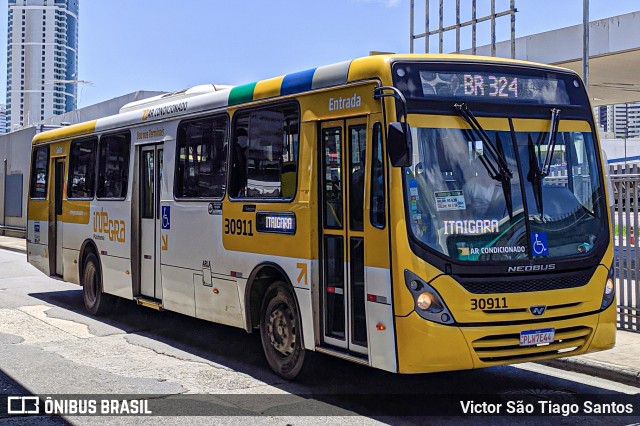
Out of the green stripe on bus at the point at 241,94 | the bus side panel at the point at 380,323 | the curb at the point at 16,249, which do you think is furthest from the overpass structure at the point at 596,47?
the curb at the point at 16,249

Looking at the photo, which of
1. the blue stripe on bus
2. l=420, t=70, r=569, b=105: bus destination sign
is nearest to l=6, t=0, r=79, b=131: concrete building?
the blue stripe on bus

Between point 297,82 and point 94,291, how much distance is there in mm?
6730

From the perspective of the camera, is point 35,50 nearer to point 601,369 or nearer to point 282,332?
point 282,332

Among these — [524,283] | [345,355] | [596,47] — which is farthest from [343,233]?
[596,47]

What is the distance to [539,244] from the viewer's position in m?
6.96

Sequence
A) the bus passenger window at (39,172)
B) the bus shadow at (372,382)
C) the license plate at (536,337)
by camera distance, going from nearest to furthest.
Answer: the license plate at (536,337) → the bus shadow at (372,382) → the bus passenger window at (39,172)

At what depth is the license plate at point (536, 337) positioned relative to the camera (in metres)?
6.77

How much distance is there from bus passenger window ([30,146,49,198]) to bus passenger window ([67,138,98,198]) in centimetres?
130

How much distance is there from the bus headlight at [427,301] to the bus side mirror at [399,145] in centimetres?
90

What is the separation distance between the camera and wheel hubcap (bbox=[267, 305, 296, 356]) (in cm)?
821

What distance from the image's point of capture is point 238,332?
1130 cm

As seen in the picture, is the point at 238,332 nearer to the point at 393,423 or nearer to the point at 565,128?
the point at 393,423

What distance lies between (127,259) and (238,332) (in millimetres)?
2083

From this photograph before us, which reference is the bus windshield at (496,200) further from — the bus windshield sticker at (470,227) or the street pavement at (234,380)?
the street pavement at (234,380)
